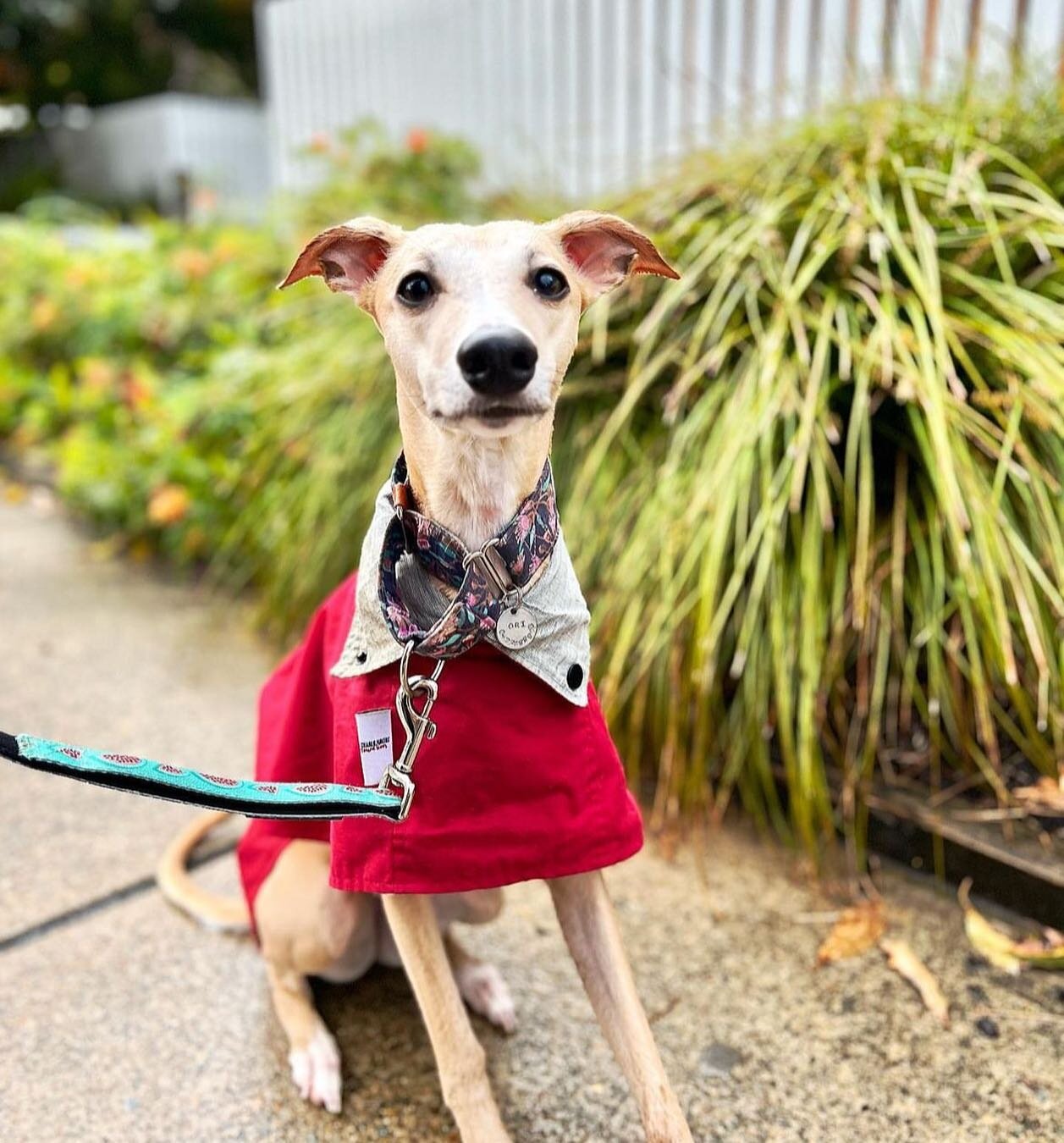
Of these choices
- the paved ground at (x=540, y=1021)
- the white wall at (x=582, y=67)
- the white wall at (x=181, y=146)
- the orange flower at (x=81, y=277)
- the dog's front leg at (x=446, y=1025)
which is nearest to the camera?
the dog's front leg at (x=446, y=1025)

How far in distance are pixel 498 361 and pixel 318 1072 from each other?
1.26m

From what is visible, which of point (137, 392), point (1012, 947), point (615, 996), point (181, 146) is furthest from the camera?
point (181, 146)

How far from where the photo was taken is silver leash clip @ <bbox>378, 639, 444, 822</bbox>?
Result: 1.44 meters

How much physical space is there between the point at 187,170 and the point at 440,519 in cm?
1331

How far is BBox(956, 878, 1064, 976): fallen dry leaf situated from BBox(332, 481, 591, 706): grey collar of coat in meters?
1.15

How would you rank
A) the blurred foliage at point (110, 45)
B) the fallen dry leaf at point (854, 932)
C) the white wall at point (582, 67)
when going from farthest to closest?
the blurred foliage at point (110, 45)
the white wall at point (582, 67)
the fallen dry leaf at point (854, 932)

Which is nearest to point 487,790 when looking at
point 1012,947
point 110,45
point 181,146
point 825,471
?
point 1012,947

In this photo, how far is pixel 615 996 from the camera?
62.6 inches

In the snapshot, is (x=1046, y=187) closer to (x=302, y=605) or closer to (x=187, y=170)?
(x=302, y=605)

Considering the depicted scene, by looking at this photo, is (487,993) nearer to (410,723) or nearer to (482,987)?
(482,987)

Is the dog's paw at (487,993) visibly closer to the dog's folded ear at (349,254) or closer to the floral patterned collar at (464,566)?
the floral patterned collar at (464,566)

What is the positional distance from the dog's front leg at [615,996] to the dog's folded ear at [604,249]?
3.08 feet

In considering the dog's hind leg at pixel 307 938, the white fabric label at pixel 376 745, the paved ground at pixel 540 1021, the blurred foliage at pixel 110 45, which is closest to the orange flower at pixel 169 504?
the paved ground at pixel 540 1021

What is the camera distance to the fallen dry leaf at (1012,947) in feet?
6.68
